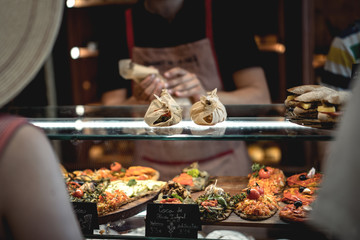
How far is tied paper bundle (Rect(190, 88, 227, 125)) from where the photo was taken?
6.16ft

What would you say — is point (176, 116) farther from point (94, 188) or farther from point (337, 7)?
point (337, 7)

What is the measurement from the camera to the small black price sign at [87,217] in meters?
1.80

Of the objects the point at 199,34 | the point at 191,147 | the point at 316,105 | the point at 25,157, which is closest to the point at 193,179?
the point at 191,147

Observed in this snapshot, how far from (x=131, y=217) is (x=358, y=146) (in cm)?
153

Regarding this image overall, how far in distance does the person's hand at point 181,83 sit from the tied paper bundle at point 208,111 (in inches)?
23.3

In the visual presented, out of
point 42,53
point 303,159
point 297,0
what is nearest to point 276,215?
point 42,53

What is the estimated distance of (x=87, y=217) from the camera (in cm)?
181

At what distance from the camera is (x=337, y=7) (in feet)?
13.2

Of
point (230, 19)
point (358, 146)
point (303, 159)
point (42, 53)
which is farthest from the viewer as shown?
point (303, 159)

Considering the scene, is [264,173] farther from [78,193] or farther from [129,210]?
[78,193]

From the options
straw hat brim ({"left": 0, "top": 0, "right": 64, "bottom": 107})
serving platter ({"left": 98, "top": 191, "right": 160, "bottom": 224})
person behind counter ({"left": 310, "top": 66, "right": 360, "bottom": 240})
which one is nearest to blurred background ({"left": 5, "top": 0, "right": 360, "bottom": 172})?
serving platter ({"left": 98, "top": 191, "right": 160, "bottom": 224})

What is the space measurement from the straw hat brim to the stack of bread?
1.16 metres

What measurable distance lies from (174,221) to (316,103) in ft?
2.76

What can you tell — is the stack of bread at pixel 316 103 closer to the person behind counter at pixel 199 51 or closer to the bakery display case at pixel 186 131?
the bakery display case at pixel 186 131
